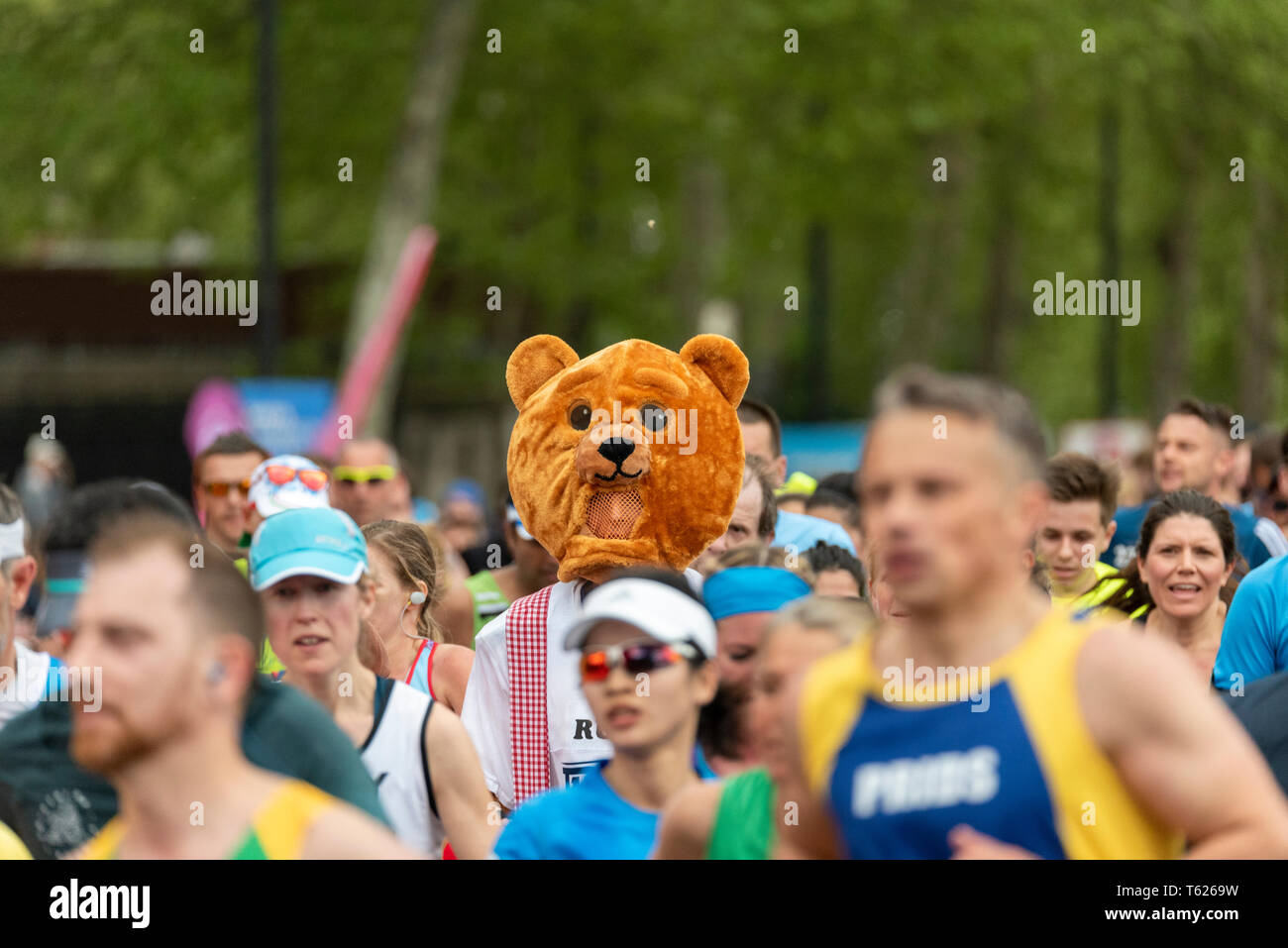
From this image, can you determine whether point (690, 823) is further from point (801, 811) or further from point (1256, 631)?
point (1256, 631)

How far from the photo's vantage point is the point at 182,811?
2.86m

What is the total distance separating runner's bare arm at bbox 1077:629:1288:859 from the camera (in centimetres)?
268

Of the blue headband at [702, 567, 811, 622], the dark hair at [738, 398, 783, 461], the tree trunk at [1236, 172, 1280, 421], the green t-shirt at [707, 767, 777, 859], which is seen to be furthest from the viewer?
the tree trunk at [1236, 172, 1280, 421]

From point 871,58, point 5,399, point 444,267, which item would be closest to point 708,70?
point 871,58

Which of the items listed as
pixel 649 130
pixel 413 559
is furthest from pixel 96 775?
pixel 649 130

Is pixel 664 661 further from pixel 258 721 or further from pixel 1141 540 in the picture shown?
pixel 1141 540

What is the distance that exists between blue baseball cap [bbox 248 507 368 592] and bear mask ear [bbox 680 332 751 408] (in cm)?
134

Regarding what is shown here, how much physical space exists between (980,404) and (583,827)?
52.9 inches

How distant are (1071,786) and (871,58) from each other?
60.5ft

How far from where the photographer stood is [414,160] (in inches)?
786

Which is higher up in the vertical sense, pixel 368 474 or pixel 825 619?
pixel 368 474

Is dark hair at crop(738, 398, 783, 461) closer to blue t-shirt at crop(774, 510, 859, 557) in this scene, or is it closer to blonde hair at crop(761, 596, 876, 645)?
blue t-shirt at crop(774, 510, 859, 557)

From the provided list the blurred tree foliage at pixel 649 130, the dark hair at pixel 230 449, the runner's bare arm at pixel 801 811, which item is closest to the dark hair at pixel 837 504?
the dark hair at pixel 230 449

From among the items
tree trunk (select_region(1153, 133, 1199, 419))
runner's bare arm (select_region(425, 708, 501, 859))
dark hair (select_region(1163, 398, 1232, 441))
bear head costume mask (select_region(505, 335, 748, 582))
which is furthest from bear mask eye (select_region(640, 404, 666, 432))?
tree trunk (select_region(1153, 133, 1199, 419))
